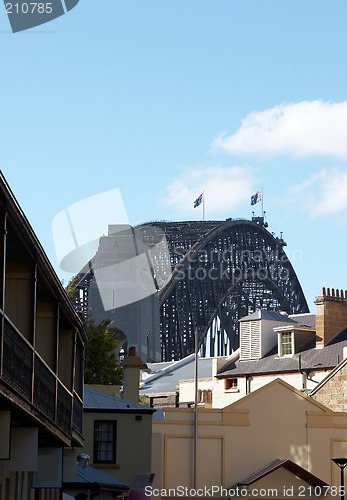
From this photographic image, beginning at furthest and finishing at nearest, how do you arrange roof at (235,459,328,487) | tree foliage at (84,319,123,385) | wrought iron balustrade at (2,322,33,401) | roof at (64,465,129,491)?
tree foliage at (84,319,123,385) → roof at (235,459,328,487) → roof at (64,465,129,491) → wrought iron balustrade at (2,322,33,401)

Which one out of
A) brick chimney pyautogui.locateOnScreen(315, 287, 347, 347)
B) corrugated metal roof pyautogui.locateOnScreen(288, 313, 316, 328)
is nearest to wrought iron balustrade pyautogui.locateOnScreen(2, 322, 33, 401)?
brick chimney pyautogui.locateOnScreen(315, 287, 347, 347)

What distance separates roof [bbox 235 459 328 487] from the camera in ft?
136

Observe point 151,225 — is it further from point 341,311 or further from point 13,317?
point 13,317

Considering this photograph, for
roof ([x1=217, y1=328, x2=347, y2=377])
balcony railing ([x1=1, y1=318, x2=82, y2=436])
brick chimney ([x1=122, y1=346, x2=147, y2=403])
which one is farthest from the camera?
roof ([x1=217, y1=328, x2=347, y2=377])

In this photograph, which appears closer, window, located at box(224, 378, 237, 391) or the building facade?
the building facade

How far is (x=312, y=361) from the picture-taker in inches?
2418

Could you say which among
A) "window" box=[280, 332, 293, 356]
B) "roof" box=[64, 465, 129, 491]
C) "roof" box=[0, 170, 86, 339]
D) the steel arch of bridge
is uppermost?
the steel arch of bridge

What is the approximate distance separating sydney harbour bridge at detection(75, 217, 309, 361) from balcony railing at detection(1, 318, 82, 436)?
11431 cm

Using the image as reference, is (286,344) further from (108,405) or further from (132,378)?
(108,405)

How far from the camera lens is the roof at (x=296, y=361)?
2383 inches

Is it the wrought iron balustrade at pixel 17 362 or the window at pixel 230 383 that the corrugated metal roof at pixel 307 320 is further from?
the wrought iron balustrade at pixel 17 362

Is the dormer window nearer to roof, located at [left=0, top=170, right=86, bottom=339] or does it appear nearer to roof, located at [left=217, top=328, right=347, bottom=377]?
roof, located at [left=217, top=328, right=347, bottom=377]

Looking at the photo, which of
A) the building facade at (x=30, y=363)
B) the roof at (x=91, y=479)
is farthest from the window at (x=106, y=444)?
the building facade at (x=30, y=363)

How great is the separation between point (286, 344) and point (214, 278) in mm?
83891
